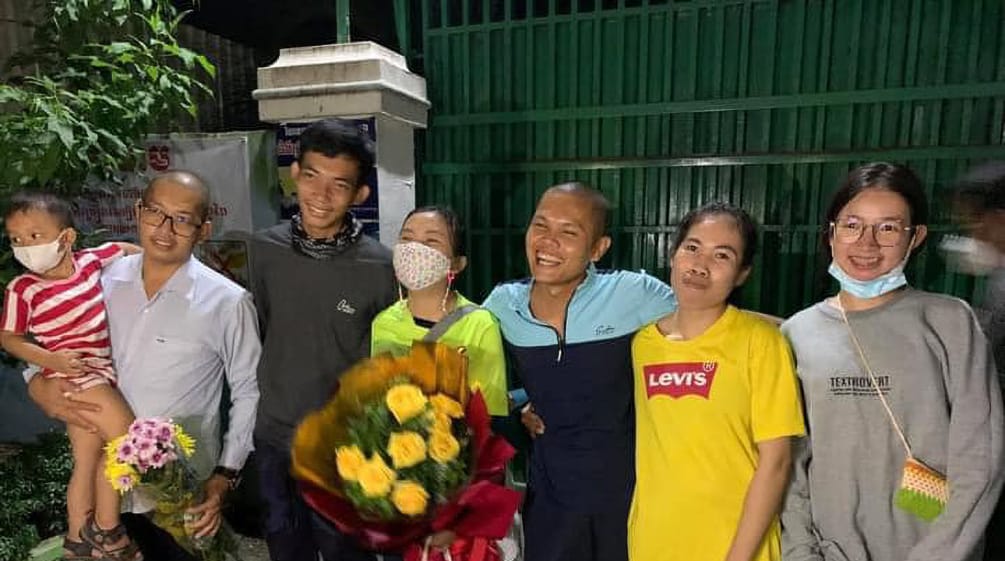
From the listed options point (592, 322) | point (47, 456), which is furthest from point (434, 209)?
point (47, 456)

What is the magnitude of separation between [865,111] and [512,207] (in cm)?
182

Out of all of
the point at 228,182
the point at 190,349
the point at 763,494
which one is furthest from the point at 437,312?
the point at 228,182

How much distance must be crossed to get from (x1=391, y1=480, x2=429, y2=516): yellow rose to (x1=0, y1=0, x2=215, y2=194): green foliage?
2546 millimetres

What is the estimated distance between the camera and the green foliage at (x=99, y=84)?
299 centimetres

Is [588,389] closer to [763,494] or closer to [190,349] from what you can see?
[763,494]

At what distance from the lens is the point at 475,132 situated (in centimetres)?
347

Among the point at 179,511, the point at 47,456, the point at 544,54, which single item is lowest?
the point at 47,456

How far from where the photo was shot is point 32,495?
11.1 feet

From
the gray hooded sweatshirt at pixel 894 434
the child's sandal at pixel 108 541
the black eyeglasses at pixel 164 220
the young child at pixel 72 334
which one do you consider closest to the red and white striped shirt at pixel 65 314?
the young child at pixel 72 334

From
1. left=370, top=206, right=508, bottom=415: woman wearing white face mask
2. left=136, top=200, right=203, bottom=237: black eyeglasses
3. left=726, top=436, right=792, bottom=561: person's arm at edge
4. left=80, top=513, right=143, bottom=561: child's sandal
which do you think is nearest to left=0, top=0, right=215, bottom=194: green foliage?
left=136, top=200, right=203, bottom=237: black eyeglasses

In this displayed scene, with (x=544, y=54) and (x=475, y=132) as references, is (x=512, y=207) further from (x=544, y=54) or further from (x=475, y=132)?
(x=544, y=54)

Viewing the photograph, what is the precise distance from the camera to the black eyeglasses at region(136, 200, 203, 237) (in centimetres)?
215

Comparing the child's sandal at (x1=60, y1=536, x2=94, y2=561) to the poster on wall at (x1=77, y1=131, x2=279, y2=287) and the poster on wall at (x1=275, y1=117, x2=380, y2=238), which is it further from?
the poster on wall at (x1=275, y1=117, x2=380, y2=238)

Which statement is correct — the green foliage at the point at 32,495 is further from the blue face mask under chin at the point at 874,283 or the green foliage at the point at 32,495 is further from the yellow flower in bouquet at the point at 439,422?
the blue face mask under chin at the point at 874,283
